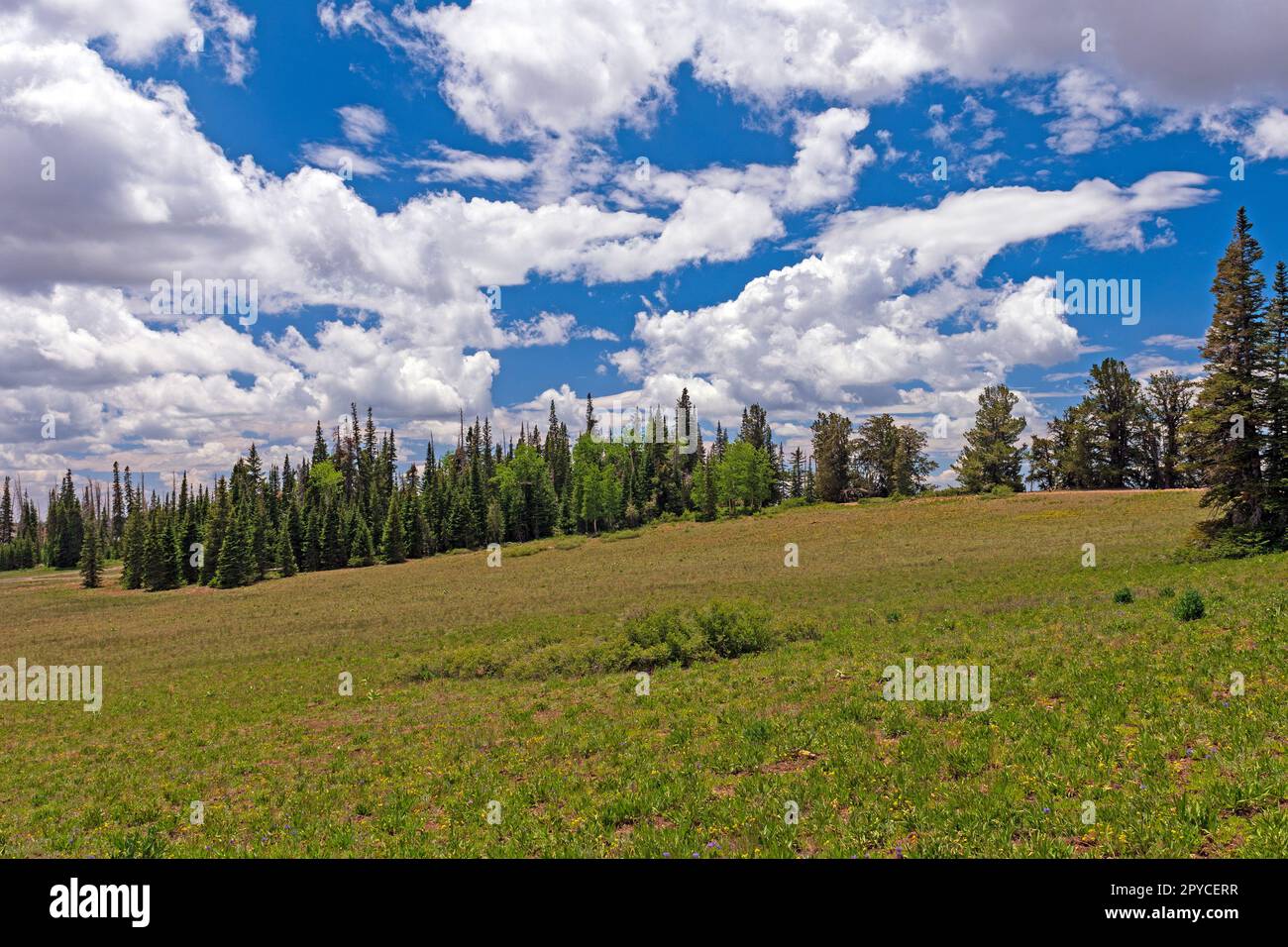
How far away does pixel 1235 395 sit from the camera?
32.0 meters

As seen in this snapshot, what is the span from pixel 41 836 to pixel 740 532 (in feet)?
254

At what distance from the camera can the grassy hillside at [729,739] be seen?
27.8ft

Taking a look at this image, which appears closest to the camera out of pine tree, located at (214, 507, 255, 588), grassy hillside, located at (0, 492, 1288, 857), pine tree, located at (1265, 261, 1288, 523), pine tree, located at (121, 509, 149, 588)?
grassy hillside, located at (0, 492, 1288, 857)

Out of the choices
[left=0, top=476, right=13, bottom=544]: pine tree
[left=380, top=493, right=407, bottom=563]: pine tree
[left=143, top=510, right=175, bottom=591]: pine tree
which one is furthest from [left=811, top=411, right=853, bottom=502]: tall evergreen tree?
[left=0, top=476, right=13, bottom=544]: pine tree

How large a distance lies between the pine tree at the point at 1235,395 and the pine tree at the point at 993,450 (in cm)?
7015

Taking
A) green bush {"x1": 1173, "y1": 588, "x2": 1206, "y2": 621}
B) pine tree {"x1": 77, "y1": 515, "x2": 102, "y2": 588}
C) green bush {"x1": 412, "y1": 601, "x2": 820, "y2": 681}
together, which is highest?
green bush {"x1": 1173, "y1": 588, "x2": 1206, "y2": 621}

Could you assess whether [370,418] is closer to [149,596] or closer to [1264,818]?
[149,596]

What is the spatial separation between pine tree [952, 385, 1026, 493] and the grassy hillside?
232 feet

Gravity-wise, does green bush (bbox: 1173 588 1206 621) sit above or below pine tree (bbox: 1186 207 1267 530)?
below

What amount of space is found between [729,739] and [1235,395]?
3552 centimetres

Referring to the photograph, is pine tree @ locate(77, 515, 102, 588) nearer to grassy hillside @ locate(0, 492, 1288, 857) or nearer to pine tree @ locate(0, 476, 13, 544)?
grassy hillside @ locate(0, 492, 1288, 857)

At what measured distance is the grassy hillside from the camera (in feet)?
27.8

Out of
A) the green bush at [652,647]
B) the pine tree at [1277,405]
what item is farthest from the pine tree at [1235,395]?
the green bush at [652,647]

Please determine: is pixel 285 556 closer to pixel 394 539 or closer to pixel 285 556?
pixel 285 556
